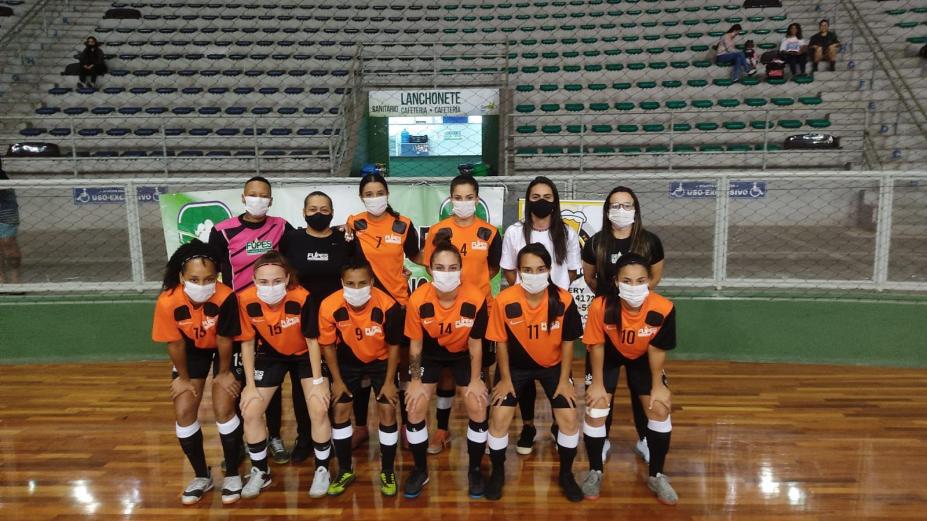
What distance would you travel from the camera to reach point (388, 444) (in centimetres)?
303

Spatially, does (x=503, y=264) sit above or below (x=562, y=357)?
above

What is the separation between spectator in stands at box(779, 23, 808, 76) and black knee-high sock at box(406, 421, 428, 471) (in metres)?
11.3

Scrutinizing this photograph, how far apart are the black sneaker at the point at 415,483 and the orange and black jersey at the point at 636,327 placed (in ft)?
3.48

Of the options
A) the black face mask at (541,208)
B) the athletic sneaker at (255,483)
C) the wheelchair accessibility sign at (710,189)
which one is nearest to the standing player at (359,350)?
the athletic sneaker at (255,483)

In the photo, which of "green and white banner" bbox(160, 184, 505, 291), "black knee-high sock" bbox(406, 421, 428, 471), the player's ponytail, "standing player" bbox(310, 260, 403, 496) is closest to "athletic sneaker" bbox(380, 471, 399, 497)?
"standing player" bbox(310, 260, 403, 496)

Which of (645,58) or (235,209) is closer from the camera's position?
(235,209)

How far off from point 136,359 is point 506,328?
3.69 meters

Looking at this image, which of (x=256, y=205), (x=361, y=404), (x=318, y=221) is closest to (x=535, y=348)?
(x=361, y=404)

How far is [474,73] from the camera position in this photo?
1203 cm

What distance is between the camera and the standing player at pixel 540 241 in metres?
3.32

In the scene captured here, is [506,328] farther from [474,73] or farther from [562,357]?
[474,73]

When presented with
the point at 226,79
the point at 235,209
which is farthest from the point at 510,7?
the point at 235,209

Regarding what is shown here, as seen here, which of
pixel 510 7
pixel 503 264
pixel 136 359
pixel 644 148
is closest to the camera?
pixel 503 264

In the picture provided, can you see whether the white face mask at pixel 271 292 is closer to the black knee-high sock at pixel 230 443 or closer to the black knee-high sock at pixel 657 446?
the black knee-high sock at pixel 230 443
